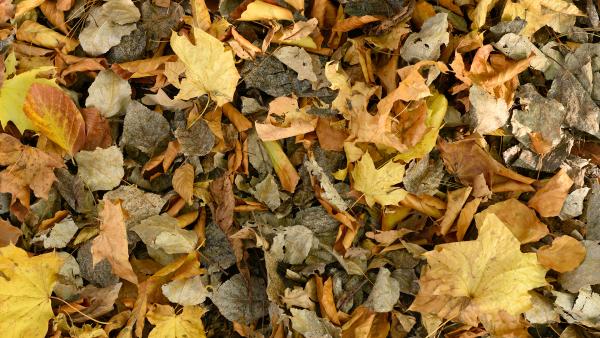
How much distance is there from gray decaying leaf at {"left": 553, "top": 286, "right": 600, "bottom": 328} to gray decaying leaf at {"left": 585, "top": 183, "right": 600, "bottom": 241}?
111 mm

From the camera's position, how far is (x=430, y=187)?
3.96 feet

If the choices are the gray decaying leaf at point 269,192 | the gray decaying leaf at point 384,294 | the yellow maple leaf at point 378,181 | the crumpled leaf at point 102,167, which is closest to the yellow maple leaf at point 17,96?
the crumpled leaf at point 102,167

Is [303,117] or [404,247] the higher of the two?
[303,117]

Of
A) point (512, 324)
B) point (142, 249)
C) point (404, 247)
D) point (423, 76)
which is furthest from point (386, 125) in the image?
point (142, 249)

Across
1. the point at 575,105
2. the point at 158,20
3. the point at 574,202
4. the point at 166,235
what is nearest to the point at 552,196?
the point at 574,202

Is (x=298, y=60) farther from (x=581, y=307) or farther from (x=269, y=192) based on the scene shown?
(x=581, y=307)

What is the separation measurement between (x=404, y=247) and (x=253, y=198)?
0.31 m

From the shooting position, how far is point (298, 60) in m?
1.23

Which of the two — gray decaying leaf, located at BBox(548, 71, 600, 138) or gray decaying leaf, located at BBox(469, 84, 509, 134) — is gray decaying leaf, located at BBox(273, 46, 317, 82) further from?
gray decaying leaf, located at BBox(548, 71, 600, 138)

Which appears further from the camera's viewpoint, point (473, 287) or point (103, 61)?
point (103, 61)

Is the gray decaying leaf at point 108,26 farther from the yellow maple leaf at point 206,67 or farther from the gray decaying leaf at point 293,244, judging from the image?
the gray decaying leaf at point 293,244

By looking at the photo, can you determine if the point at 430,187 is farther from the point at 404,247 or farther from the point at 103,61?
the point at 103,61

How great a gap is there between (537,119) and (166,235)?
76 cm

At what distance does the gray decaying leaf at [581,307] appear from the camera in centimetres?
117
